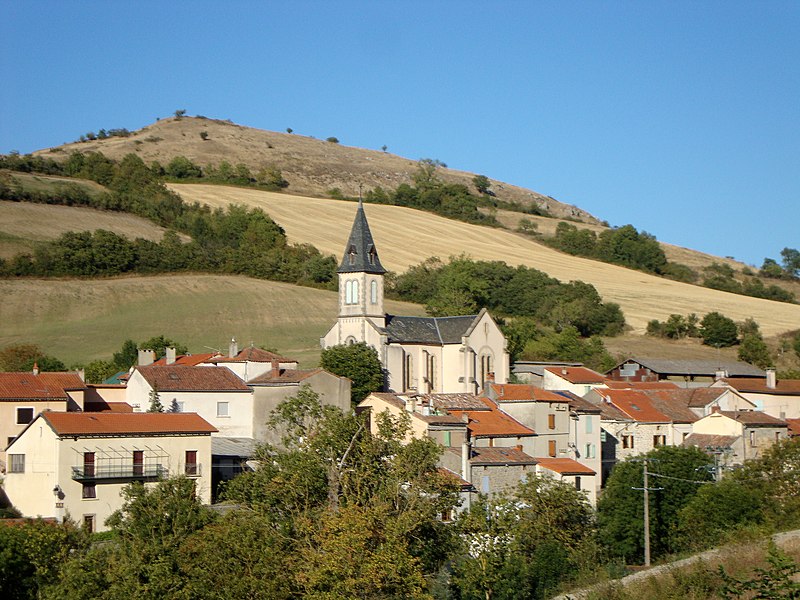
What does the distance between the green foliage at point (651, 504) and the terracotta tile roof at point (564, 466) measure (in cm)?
218

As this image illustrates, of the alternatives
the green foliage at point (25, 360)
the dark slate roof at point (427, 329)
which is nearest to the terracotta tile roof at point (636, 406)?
the dark slate roof at point (427, 329)

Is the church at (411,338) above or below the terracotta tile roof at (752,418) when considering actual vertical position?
above

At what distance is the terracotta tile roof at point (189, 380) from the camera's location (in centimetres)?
6334

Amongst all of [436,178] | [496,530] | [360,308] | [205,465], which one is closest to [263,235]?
[360,308]

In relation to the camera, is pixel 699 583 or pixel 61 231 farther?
pixel 61 231

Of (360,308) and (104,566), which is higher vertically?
(360,308)

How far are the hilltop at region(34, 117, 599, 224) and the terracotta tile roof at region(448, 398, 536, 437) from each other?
9695 centimetres

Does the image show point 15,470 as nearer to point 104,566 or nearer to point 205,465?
point 205,465

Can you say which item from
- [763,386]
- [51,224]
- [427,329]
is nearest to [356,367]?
[427,329]

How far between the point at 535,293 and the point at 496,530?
7237cm

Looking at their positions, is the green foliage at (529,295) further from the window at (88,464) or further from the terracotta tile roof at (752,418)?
the window at (88,464)

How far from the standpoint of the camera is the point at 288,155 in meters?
171

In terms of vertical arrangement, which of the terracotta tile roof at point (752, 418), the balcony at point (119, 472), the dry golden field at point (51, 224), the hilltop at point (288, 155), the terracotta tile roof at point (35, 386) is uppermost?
the hilltop at point (288, 155)

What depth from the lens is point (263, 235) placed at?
11800cm
